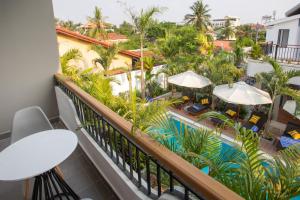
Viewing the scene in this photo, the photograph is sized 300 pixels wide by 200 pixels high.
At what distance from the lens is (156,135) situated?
6.01ft

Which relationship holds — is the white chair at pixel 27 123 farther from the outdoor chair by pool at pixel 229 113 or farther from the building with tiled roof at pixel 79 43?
the building with tiled roof at pixel 79 43

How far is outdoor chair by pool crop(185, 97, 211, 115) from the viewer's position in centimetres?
943

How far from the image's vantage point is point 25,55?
4047 mm

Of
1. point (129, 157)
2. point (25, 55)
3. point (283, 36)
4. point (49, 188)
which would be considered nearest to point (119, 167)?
point (129, 157)

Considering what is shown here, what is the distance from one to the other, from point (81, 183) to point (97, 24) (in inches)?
903

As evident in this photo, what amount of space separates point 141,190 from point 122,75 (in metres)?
9.74

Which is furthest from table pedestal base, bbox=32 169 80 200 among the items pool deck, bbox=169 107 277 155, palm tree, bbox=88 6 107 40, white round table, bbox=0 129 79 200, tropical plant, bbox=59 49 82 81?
palm tree, bbox=88 6 107 40

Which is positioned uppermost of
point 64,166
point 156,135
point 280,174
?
point 156,135

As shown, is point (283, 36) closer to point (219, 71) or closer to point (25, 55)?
point (219, 71)

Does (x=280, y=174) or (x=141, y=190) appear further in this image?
(x=141, y=190)

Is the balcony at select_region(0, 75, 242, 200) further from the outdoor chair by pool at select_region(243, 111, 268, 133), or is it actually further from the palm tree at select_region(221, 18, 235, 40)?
the palm tree at select_region(221, 18, 235, 40)

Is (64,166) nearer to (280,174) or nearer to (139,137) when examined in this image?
(139,137)

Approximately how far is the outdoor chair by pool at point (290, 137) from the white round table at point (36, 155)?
642cm

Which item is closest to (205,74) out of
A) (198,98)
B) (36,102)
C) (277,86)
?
(198,98)
